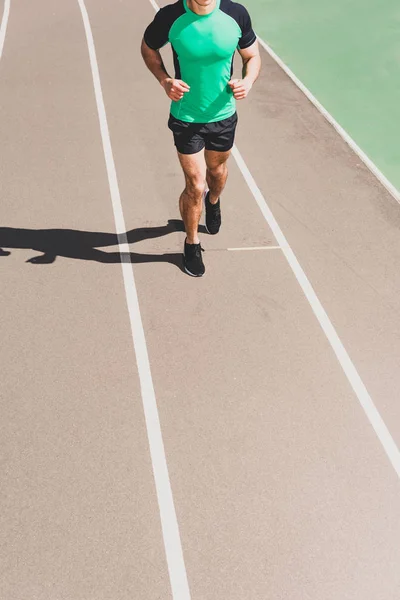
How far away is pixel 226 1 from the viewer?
212 inches

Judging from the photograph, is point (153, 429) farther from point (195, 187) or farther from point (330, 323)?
point (195, 187)

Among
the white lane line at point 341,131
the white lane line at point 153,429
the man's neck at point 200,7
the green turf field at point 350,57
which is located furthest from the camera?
the green turf field at point 350,57

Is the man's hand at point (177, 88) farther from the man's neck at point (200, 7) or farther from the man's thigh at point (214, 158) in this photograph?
the man's thigh at point (214, 158)

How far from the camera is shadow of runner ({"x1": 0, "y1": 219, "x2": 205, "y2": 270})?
21.5 feet

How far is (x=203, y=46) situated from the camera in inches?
208

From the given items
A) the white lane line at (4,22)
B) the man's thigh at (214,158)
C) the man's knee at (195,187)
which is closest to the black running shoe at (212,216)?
the man's thigh at (214,158)

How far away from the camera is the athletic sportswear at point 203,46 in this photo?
5.27 m

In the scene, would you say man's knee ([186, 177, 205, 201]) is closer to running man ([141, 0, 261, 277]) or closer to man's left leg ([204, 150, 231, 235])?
running man ([141, 0, 261, 277])

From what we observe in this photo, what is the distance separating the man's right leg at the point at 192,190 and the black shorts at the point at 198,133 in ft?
0.24

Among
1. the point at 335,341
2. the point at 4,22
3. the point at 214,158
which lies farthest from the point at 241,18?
the point at 4,22

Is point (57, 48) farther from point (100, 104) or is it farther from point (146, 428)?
point (146, 428)

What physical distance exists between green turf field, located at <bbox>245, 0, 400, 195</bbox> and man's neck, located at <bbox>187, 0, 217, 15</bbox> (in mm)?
4229

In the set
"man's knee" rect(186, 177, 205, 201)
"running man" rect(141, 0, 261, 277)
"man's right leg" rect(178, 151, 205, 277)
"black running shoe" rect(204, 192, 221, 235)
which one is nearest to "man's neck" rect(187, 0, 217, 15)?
"running man" rect(141, 0, 261, 277)

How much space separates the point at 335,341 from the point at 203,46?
2538 millimetres
